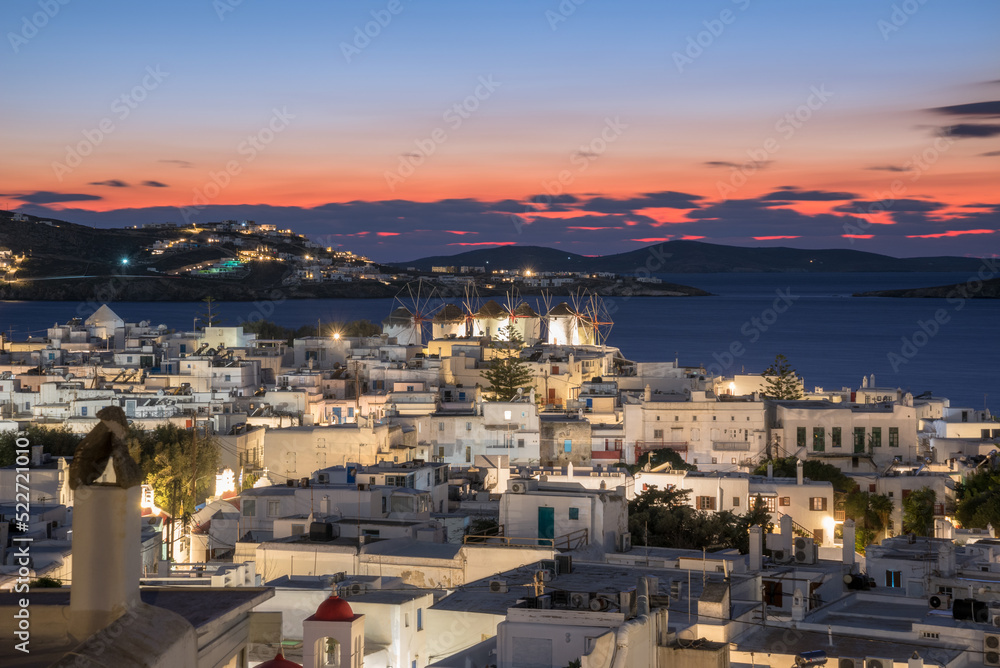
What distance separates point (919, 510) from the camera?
2389cm

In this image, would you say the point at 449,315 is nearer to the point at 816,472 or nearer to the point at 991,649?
the point at 816,472

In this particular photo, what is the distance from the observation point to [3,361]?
1877 inches

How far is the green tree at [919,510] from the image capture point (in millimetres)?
23391

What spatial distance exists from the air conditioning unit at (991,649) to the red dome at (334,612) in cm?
481

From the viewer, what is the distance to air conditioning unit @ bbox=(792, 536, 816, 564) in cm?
1476

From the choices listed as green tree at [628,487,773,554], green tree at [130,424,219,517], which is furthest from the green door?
green tree at [130,424,219,517]

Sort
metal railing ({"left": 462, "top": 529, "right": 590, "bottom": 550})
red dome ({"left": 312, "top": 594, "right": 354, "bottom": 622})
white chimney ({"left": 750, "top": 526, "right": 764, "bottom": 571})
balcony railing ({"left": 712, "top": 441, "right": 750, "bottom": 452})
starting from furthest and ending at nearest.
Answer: balcony railing ({"left": 712, "top": 441, "right": 750, "bottom": 452})
metal railing ({"left": 462, "top": 529, "right": 590, "bottom": 550})
white chimney ({"left": 750, "top": 526, "right": 764, "bottom": 571})
red dome ({"left": 312, "top": 594, "right": 354, "bottom": 622})

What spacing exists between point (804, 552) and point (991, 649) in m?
5.42

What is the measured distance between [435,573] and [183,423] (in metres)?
18.5

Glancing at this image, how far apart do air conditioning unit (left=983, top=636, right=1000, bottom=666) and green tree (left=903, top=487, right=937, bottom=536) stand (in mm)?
14257

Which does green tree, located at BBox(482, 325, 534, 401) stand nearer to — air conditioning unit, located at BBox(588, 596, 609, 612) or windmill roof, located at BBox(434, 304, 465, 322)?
windmill roof, located at BBox(434, 304, 465, 322)

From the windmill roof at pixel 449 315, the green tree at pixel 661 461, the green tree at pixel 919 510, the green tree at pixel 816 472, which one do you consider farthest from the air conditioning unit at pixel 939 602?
the windmill roof at pixel 449 315

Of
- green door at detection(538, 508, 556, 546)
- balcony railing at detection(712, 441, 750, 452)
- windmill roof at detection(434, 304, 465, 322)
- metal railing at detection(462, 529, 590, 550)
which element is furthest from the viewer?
windmill roof at detection(434, 304, 465, 322)

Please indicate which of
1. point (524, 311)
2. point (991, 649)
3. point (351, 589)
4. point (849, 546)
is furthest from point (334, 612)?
point (524, 311)
